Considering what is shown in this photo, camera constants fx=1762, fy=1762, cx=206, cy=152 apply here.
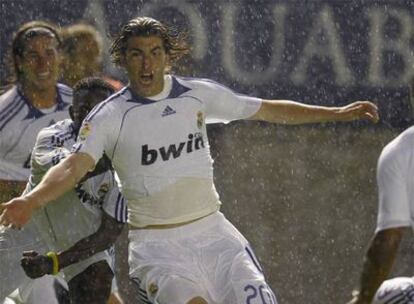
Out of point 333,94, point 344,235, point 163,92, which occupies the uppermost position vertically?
point 163,92

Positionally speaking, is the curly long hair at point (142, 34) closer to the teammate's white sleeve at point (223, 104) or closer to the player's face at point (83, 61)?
the teammate's white sleeve at point (223, 104)

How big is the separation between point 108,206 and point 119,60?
3.41ft

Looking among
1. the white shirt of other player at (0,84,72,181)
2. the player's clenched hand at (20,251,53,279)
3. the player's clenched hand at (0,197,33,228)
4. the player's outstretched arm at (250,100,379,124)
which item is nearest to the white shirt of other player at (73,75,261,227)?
the player's outstretched arm at (250,100,379,124)

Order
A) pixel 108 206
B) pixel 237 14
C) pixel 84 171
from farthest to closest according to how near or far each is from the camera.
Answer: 1. pixel 237 14
2. pixel 108 206
3. pixel 84 171

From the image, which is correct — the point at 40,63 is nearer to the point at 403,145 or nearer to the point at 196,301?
the point at 196,301

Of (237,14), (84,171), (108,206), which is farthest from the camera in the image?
(237,14)

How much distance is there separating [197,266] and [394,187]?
1451 millimetres

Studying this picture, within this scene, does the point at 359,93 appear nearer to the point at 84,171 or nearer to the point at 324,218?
the point at 324,218

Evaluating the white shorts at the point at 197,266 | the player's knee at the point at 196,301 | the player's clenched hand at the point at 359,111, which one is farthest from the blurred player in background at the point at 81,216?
the player's clenched hand at the point at 359,111

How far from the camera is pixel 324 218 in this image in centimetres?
1308

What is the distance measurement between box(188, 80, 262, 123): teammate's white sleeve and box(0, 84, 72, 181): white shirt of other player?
2049 millimetres

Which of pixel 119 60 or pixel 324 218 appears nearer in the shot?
pixel 119 60

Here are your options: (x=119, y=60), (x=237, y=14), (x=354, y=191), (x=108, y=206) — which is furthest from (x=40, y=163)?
(x=354, y=191)

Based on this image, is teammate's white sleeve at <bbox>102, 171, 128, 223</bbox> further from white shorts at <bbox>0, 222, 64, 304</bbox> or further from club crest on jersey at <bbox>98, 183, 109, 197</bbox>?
white shorts at <bbox>0, 222, 64, 304</bbox>
